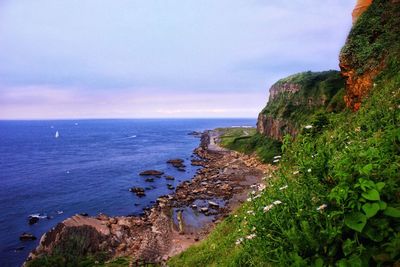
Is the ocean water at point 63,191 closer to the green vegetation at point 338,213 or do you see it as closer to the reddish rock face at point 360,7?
the green vegetation at point 338,213

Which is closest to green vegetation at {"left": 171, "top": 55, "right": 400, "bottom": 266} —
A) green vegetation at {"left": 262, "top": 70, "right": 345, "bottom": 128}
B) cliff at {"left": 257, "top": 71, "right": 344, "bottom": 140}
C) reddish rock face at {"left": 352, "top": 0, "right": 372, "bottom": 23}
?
reddish rock face at {"left": 352, "top": 0, "right": 372, "bottom": 23}

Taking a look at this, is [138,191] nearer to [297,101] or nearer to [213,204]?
[213,204]

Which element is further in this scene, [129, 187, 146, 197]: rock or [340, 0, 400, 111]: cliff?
[129, 187, 146, 197]: rock

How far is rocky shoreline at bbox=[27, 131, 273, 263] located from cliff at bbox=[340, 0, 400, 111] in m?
13.3

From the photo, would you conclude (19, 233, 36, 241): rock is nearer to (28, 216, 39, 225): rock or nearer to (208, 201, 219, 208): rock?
(28, 216, 39, 225): rock

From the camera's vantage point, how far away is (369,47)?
21875 millimetres

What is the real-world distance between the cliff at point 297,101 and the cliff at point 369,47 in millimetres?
30663

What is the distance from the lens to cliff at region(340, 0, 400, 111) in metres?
20.6

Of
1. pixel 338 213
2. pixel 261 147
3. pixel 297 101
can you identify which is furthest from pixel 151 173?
pixel 338 213

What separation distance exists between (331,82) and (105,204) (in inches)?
2012

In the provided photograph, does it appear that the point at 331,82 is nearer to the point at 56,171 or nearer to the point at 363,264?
the point at 363,264

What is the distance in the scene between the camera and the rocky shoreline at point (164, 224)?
81.9ft

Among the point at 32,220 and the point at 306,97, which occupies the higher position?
the point at 306,97

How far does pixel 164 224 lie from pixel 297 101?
49159 mm
